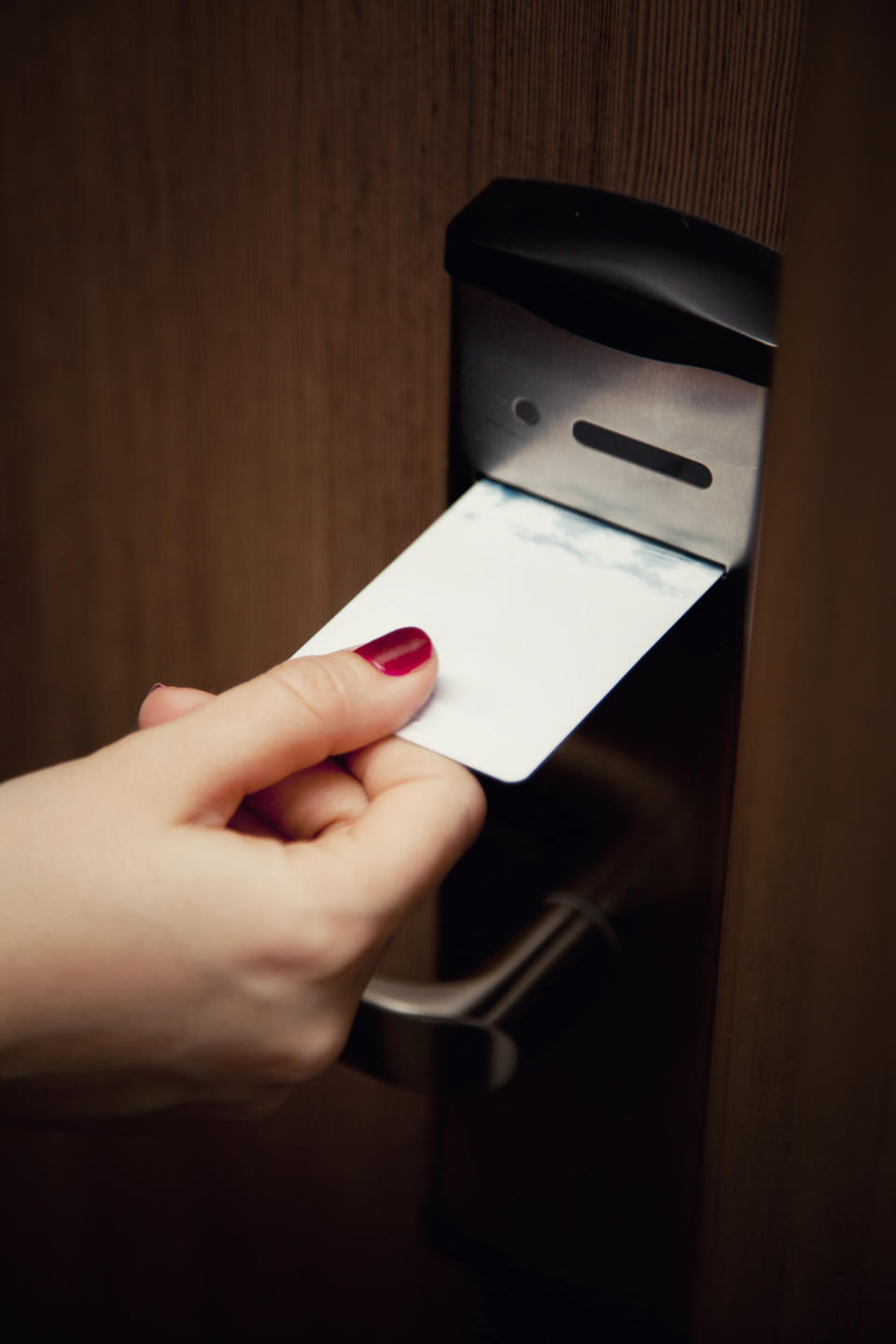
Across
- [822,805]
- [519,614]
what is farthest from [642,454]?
[822,805]

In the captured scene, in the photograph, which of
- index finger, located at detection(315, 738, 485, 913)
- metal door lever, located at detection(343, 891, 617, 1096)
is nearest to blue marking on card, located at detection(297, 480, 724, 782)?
index finger, located at detection(315, 738, 485, 913)

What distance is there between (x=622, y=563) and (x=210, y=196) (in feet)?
0.87

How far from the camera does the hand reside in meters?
0.32

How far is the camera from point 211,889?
0.32 meters

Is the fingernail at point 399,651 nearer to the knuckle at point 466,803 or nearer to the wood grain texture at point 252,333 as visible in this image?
the knuckle at point 466,803

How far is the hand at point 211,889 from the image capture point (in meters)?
0.32

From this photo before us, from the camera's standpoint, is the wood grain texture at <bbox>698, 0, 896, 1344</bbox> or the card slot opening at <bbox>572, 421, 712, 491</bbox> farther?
the card slot opening at <bbox>572, 421, 712, 491</bbox>

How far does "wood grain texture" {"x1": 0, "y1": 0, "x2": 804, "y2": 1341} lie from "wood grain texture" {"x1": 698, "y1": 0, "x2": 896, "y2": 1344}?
0.62 feet

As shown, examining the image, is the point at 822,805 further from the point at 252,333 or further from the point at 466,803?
the point at 252,333

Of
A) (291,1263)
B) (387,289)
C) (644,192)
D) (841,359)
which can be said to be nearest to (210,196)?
(387,289)

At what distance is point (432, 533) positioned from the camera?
39cm

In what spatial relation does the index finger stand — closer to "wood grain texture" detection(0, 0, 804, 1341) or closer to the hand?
the hand

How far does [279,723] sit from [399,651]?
0.04 m

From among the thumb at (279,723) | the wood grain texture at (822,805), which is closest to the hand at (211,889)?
the thumb at (279,723)
